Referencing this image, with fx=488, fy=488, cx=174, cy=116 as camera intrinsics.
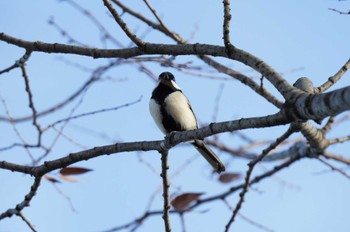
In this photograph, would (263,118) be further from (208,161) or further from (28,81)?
(208,161)

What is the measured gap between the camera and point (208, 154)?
411 cm

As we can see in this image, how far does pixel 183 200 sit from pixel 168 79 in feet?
6.34

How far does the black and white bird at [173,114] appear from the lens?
4.11 meters

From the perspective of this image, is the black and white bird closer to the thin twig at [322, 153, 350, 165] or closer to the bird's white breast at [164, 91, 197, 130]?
the bird's white breast at [164, 91, 197, 130]

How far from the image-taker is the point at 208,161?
13.6 feet

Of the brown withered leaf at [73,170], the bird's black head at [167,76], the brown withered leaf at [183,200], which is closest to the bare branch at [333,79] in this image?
the brown withered leaf at [183,200]

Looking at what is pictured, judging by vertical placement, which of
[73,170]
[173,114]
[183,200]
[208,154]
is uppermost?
[173,114]

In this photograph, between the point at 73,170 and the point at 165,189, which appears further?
the point at 73,170

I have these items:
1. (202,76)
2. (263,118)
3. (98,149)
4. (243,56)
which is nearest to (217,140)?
(202,76)

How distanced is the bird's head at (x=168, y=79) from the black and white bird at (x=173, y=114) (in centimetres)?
2

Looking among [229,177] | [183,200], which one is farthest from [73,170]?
[229,177]

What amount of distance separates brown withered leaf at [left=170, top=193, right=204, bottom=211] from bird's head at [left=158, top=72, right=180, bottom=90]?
1591 mm

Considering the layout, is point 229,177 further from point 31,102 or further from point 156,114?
point 31,102

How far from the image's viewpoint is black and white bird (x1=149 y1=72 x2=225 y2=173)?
4105 millimetres
